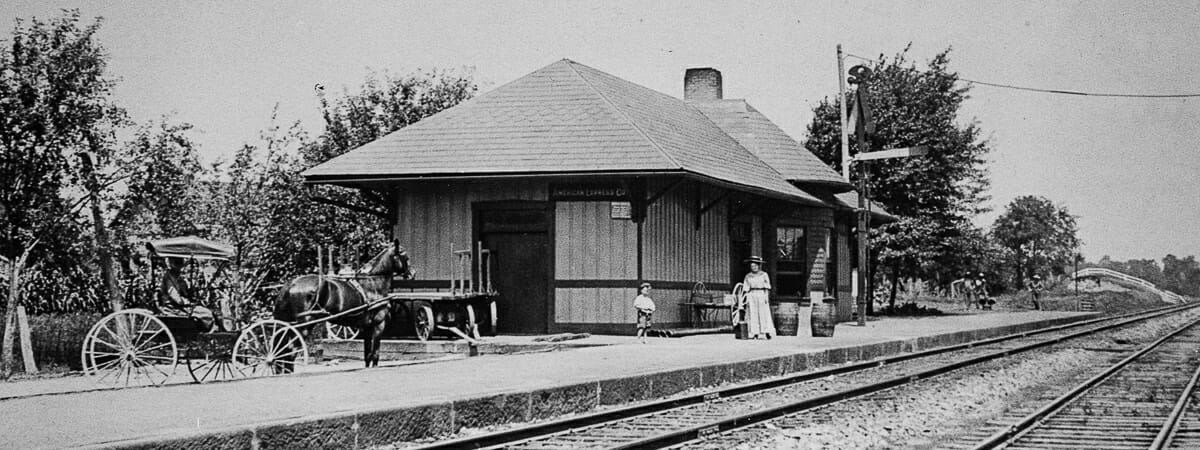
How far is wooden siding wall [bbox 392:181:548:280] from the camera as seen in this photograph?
816 inches

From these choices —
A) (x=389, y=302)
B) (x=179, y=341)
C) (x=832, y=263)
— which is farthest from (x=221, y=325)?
(x=832, y=263)

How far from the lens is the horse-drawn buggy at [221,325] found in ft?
42.4

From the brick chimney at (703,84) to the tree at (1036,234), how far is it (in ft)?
221

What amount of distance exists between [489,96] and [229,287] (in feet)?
25.4

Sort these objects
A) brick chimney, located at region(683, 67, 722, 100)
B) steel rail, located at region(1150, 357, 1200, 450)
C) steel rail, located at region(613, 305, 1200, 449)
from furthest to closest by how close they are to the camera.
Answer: brick chimney, located at region(683, 67, 722, 100), steel rail, located at region(1150, 357, 1200, 450), steel rail, located at region(613, 305, 1200, 449)

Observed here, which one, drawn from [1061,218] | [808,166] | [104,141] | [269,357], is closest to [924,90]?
[808,166]

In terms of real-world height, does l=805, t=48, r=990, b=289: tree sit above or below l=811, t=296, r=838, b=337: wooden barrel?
above

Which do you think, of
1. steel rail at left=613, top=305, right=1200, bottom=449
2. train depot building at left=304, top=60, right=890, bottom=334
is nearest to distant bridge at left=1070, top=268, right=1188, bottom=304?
train depot building at left=304, top=60, right=890, bottom=334

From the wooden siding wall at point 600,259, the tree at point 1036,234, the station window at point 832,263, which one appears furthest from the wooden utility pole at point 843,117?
the tree at point 1036,234

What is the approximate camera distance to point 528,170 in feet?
65.3

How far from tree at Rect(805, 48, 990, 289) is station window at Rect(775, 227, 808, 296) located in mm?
11500

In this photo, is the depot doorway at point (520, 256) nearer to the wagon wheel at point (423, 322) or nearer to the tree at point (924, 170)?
the wagon wheel at point (423, 322)

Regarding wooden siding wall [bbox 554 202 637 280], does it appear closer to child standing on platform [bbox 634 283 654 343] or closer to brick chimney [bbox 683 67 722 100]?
child standing on platform [bbox 634 283 654 343]

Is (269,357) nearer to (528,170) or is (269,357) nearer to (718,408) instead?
(718,408)
